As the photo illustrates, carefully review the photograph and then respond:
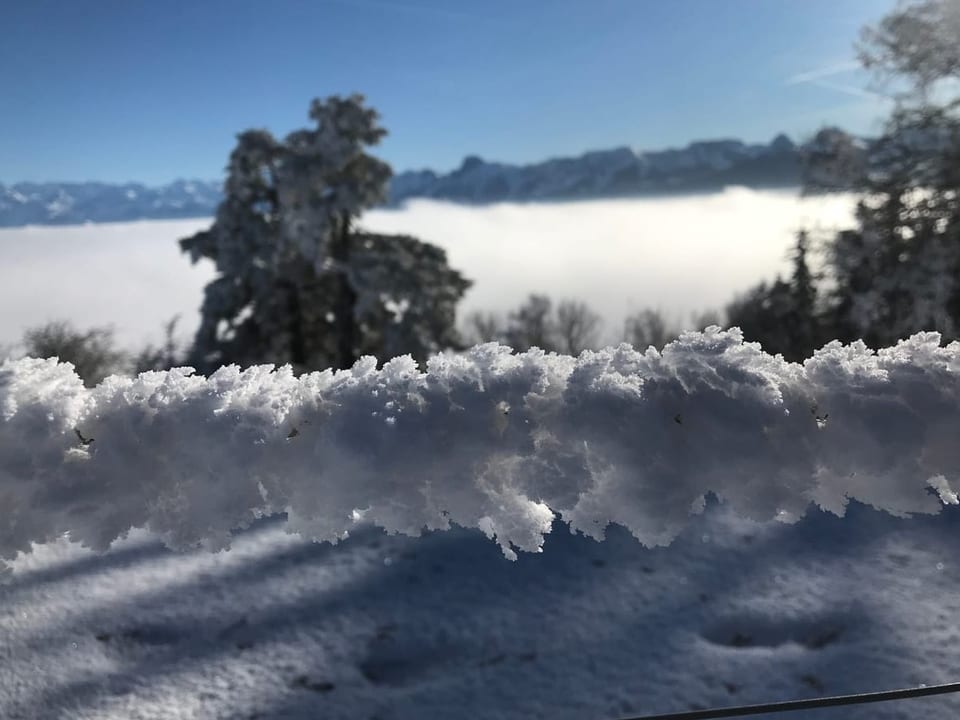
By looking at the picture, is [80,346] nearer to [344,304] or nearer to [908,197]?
[344,304]

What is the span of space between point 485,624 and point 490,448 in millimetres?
2847

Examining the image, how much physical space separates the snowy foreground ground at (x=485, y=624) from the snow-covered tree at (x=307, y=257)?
1265cm

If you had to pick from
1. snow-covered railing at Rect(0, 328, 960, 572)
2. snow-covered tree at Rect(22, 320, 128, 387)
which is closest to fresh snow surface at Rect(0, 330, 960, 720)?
snow-covered railing at Rect(0, 328, 960, 572)

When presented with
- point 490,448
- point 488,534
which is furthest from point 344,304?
point 490,448

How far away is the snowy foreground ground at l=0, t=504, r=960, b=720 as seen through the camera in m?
3.12

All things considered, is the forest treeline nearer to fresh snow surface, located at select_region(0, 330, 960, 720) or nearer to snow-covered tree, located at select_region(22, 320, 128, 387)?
snow-covered tree, located at select_region(22, 320, 128, 387)

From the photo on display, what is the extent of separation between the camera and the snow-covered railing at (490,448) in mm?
1382

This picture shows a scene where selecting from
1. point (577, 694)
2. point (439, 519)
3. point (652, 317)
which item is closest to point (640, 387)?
point (439, 519)

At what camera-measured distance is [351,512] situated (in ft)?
4.64

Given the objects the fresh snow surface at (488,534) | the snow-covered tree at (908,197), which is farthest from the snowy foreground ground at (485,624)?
the snow-covered tree at (908,197)

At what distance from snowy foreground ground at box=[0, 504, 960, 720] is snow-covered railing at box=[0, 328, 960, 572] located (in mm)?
1690

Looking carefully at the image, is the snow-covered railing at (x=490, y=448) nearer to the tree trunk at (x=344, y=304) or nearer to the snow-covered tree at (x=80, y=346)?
the tree trunk at (x=344, y=304)

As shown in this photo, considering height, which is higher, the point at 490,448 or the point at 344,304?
the point at 490,448

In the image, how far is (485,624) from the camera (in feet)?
12.9
